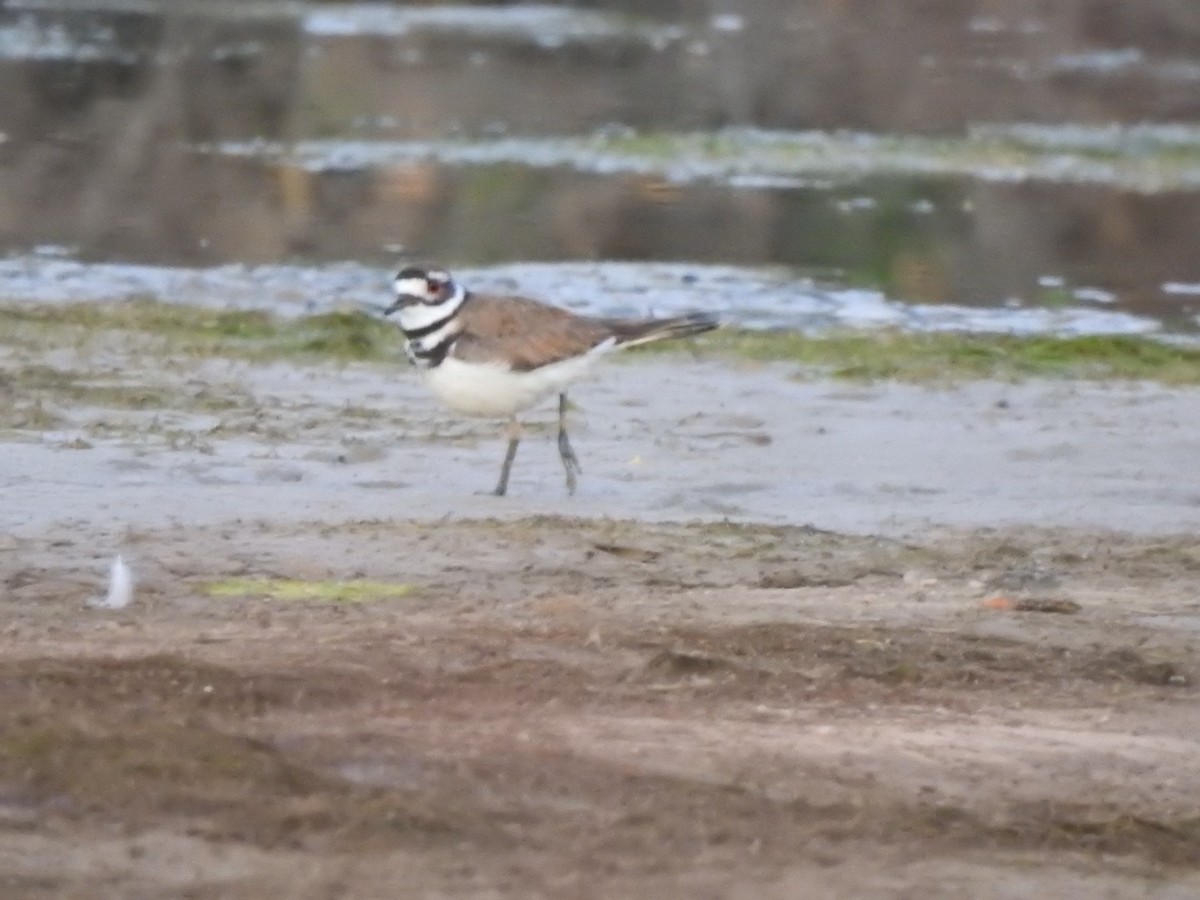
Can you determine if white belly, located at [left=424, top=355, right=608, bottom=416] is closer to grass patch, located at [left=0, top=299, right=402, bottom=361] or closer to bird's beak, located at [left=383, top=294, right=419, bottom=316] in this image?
bird's beak, located at [left=383, top=294, right=419, bottom=316]

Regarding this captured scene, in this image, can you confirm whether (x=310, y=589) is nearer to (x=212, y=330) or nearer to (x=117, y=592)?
(x=117, y=592)

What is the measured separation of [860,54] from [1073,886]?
26.7 m

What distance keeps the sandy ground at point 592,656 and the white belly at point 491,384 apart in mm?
318

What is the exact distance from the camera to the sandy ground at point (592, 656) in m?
5.19

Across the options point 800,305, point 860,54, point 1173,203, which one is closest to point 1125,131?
point 1173,203

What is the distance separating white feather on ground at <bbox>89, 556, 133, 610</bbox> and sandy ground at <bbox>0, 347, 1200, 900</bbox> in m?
0.04

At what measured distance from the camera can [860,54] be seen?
3119cm

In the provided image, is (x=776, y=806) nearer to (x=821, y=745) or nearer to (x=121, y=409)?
(x=821, y=745)

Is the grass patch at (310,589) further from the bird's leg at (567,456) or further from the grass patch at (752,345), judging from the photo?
the grass patch at (752,345)

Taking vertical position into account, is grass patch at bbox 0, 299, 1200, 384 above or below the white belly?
below

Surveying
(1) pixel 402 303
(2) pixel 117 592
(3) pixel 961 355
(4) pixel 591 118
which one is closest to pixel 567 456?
(1) pixel 402 303

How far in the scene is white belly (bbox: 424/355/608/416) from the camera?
30.7 ft

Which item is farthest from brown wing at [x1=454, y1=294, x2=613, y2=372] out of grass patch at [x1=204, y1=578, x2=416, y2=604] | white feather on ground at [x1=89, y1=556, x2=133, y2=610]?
white feather on ground at [x1=89, y1=556, x2=133, y2=610]

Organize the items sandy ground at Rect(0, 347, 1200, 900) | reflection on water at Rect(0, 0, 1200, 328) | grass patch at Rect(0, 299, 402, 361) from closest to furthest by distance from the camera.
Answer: sandy ground at Rect(0, 347, 1200, 900), grass patch at Rect(0, 299, 402, 361), reflection on water at Rect(0, 0, 1200, 328)
